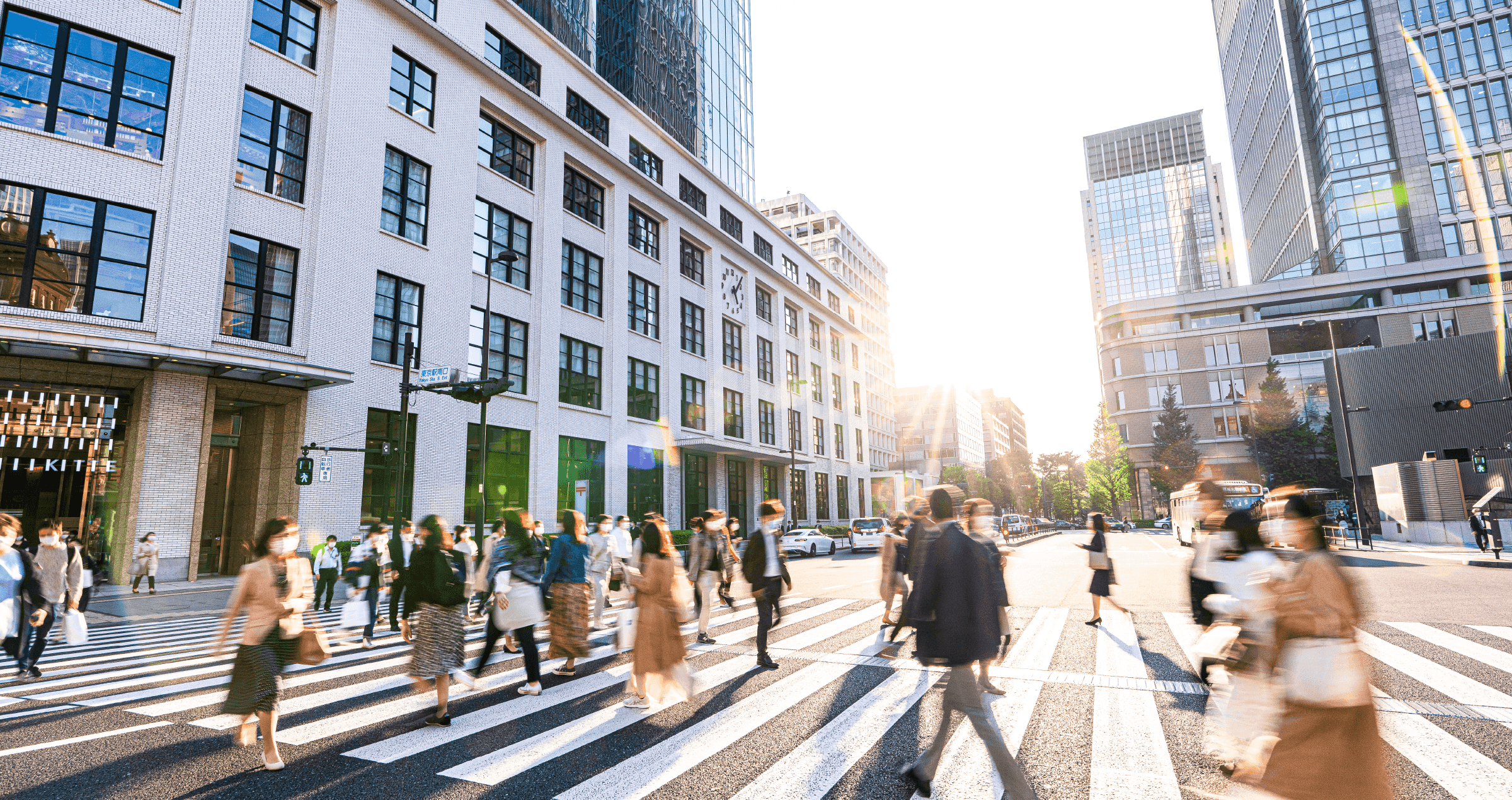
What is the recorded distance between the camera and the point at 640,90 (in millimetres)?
38750

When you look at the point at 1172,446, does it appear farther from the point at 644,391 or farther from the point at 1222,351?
the point at 644,391

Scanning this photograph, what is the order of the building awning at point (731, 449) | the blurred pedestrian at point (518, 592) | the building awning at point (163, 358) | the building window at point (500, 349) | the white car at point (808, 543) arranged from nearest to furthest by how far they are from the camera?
1. the blurred pedestrian at point (518, 592)
2. the building awning at point (163, 358)
3. the building window at point (500, 349)
4. the white car at point (808, 543)
5. the building awning at point (731, 449)

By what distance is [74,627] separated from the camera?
30.2 feet

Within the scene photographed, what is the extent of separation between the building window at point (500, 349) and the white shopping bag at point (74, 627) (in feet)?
50.0

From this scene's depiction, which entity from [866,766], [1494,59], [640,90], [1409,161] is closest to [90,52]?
[866,766]

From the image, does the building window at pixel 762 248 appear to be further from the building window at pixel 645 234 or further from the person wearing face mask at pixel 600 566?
the person wearing face mask at pixel 600 566

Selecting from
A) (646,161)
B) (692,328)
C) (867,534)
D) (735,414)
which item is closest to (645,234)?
(646,161)

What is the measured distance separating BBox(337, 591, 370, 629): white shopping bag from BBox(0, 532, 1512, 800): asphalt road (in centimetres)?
77

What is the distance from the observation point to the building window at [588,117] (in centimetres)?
3100

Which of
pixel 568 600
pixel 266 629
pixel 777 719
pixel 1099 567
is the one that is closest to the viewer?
pixel 266 629

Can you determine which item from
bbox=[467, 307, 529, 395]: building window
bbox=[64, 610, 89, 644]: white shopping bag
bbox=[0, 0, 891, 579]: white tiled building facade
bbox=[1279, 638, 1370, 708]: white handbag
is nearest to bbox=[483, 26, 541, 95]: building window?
bbox=[0, 0, 891, 579]: white tiled building facade

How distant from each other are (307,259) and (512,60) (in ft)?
42.6

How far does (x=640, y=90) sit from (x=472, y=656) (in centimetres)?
3626

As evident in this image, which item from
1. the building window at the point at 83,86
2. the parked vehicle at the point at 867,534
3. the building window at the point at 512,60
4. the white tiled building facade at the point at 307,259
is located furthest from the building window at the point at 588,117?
the parked vehicle at the point at 867,534
